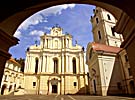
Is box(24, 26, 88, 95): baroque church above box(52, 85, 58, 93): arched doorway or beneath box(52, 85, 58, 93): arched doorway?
above

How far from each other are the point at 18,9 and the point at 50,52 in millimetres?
34217

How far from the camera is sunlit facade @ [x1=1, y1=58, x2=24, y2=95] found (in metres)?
31.1

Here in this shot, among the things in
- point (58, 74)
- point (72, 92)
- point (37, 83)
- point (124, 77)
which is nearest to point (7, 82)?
point (37, 83)

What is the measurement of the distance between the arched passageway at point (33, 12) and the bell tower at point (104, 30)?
2862 cm

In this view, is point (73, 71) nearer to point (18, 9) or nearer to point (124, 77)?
point (124, 77)

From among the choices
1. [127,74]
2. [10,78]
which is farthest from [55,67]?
[127,74]

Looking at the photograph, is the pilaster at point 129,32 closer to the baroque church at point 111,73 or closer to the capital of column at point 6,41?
the capital of column at point 6,41

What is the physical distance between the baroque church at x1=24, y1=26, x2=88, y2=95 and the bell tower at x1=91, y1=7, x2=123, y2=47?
6786mm

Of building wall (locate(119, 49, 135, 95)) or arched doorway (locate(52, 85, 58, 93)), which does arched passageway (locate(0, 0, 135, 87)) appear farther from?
arched doorway (locate(52, 85, 58, 93))

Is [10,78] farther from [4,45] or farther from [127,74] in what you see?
[4,45]

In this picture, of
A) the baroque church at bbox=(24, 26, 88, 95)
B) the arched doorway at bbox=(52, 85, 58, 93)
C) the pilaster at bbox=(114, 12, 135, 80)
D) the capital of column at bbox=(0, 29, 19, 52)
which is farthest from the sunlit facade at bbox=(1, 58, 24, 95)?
the pilaster at bbox=(114, 12, 135, 80)

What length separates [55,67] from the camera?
1443 inches

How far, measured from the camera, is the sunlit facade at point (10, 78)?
3109 cm

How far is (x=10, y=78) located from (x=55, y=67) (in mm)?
11689
